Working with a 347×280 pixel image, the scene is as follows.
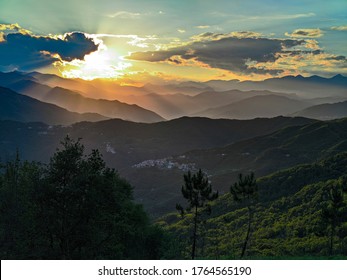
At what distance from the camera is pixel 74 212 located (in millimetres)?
37469

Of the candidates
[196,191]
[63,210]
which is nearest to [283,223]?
[196,191]

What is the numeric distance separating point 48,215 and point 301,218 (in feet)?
335

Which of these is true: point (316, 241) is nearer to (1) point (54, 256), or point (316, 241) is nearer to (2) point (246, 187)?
(2) point (246, 187)

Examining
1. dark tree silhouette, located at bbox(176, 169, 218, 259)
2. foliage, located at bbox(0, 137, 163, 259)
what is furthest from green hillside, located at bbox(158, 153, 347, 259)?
foliage, located at bbox(0, 137, 163, 259)

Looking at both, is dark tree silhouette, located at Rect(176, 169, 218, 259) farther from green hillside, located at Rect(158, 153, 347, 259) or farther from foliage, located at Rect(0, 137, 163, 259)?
foliage, located at Rect(0, 137, 163, 259)

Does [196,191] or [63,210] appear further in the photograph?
[196,191]

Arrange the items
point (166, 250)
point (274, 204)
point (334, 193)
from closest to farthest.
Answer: point (334, 193), point (166, 250), point (274, 204)

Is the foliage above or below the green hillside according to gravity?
above

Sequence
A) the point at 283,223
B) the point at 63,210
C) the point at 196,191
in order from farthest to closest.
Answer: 1. the point at 283,223
2. the point at 196,191
3. the point at 63,210

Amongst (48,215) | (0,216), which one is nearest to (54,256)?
(48,215)

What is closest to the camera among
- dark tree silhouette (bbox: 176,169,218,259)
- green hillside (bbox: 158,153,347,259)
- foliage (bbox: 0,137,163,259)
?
foliage (bbox: 0,137,163,259)

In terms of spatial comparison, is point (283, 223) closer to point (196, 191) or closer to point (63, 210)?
point (196, 191)

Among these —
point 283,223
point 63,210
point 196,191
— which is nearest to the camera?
point 63,210

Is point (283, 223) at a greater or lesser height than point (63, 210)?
lesser
